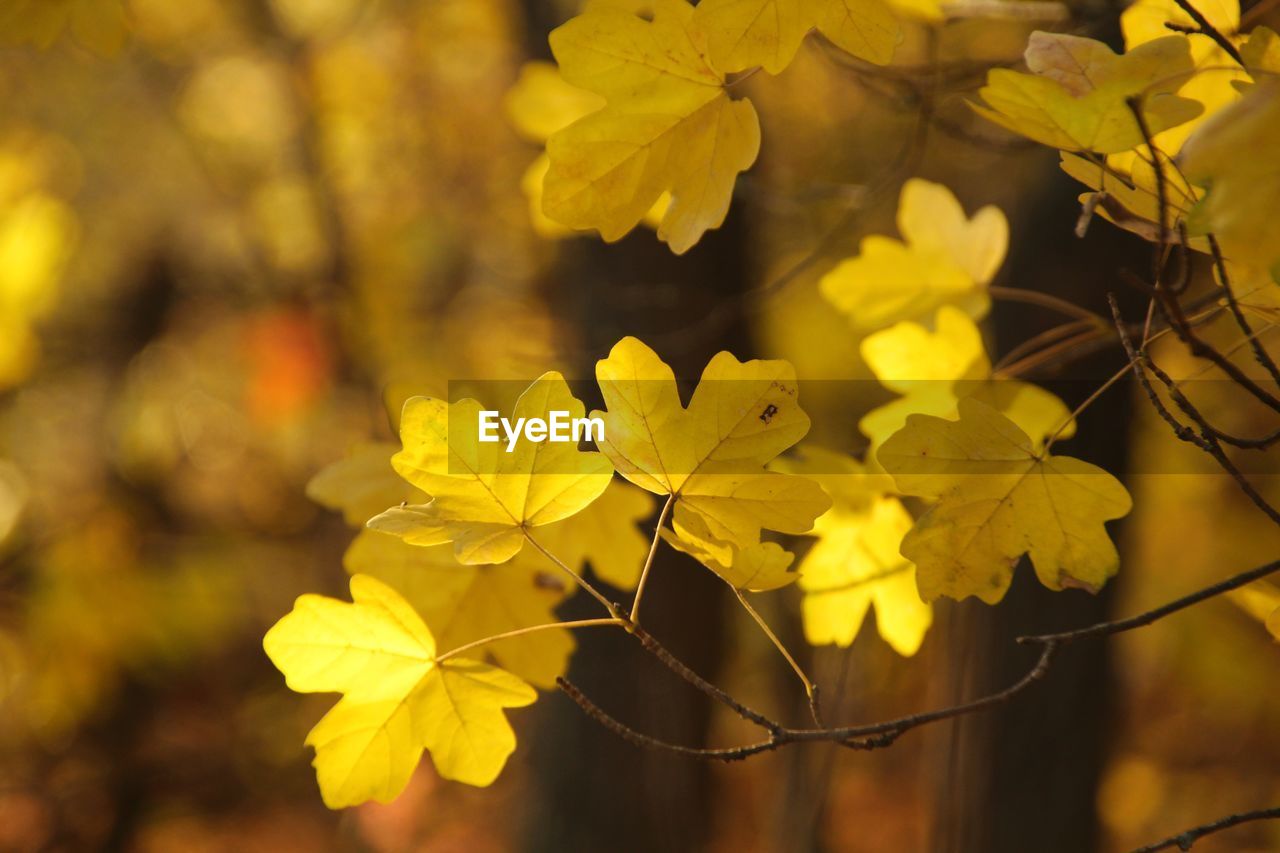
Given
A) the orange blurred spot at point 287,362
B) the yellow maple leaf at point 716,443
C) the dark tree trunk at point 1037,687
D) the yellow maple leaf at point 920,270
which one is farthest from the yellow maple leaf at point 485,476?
the orange blurred spot at point 287,362

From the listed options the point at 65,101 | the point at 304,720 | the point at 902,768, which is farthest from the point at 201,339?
the point at 902,768

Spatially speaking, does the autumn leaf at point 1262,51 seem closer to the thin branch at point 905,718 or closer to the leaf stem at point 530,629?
the thin branch at point 905,718

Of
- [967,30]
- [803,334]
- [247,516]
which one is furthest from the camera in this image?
[247,516]

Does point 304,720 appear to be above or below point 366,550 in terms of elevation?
below

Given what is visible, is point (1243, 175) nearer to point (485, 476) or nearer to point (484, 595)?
point (485, 476)

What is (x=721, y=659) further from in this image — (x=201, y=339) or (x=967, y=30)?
(x=201, y=339)

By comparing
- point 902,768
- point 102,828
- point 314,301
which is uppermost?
point 314,301

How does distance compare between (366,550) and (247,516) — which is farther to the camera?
(247,516)

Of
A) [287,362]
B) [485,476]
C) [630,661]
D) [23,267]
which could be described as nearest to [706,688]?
[485,476]

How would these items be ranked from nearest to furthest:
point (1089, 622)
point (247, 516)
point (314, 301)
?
point (1089, 622) < point (314, 301) < point (247, 516)
